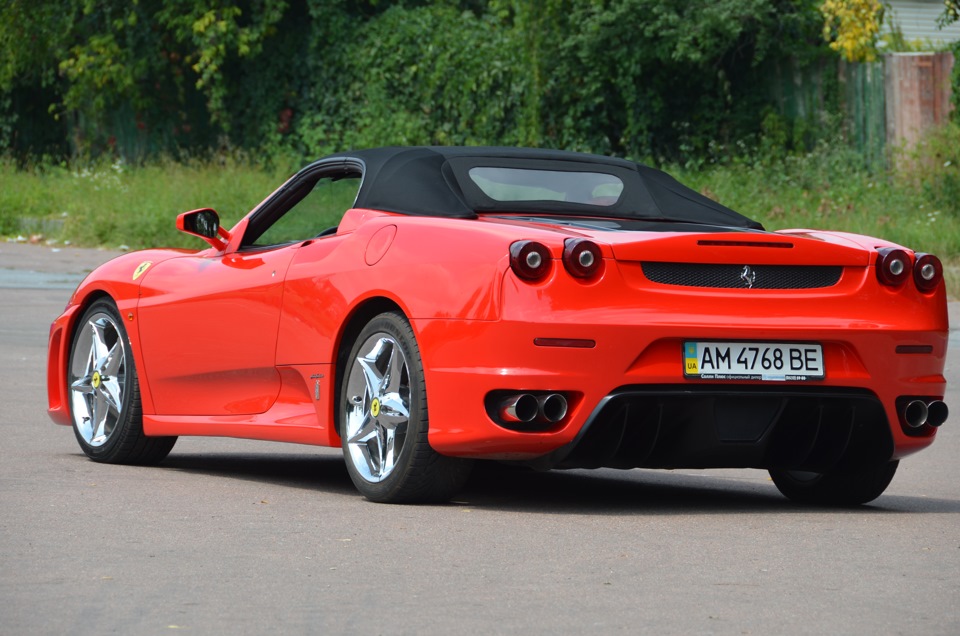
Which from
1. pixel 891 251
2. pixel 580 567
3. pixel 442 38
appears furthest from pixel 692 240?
pixel 442 38

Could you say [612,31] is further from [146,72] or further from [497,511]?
[497,511]

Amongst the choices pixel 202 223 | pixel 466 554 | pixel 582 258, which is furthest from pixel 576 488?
pixel 466 554

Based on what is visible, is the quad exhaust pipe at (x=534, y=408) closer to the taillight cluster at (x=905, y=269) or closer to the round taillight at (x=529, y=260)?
the round taillight at (x=529, y=260)

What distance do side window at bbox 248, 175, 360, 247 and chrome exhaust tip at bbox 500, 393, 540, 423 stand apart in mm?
1402

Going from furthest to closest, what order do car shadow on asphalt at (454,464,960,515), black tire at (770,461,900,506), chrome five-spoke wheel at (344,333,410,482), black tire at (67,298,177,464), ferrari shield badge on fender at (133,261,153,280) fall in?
1. ferrari shield badge on fender at (133,261,153,280)
2. black tire at (67,298,177,464)
3. black tire at (770,461,900,506)
4. car shadow on asphalt at (454,464,960,515)
5. chrome five-spoke wheel at (344,333,410,482)

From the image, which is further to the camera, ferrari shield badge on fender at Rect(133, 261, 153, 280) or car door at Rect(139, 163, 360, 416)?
ferrari shield badge on fender at Rect(133, 261, 153, 280)

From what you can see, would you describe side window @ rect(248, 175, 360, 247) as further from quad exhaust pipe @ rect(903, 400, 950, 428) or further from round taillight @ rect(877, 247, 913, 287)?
quad exhaust pipe @ rect(903, 400, 950, 428)

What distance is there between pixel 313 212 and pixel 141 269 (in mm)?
1178

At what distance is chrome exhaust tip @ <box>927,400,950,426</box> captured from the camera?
6965mm

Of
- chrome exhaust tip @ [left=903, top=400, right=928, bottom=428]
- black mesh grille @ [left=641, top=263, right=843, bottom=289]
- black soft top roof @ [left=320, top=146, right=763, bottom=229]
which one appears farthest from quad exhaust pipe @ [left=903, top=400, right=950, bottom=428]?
black soft top roof @ [left=320, top=146, right=763, bottom=229]

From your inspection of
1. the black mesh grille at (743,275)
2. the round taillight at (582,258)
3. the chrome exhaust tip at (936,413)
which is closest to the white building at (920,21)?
the chrome exhaust tip at (936,413)

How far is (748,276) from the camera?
21.8ft

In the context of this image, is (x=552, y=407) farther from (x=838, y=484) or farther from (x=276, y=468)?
(x=276, y=468)

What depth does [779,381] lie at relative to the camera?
6.61 metres
